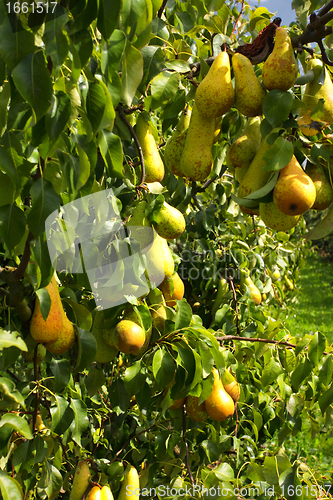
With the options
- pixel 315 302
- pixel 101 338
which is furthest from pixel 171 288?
pixel 315 302

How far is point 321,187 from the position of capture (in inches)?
36.7

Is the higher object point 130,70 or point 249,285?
point 130,70

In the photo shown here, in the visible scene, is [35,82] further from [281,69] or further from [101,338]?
[101,338]

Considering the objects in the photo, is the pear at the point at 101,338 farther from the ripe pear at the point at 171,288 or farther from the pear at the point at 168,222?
the pear at the point at 168,222

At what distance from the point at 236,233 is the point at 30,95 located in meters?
1.74

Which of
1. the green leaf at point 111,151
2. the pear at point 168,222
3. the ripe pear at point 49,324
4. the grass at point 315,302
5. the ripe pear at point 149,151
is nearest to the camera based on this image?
the green leaf at point 111,151

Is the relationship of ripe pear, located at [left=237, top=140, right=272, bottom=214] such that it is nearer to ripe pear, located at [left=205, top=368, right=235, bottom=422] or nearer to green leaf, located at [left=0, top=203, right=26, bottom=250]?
green leaf, located at [left=0, top=203, right=26, bottom=250]

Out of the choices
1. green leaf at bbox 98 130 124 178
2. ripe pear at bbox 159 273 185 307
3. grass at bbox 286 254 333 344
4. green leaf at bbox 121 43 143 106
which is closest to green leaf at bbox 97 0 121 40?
green leaf at bbox 121 43 143 106

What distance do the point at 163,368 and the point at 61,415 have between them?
0.28m

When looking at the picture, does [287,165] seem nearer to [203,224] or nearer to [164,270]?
[164,270]

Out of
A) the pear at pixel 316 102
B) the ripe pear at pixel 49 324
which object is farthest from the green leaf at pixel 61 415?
the pear at pixel 316 102

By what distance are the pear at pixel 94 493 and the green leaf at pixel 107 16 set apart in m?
1.21

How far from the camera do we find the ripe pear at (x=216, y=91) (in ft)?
3.22

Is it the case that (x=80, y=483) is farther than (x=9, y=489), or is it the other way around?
(x=80, y=483)
